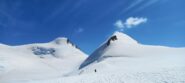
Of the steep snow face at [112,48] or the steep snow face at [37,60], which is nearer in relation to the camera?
the steep snow face at [112,48]

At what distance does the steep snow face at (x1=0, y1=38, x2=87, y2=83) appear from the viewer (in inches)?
4400

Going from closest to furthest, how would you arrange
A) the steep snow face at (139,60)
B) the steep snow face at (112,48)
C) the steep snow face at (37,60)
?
the steep snow face at (139,60) < the steep snow face at (112,48) < the steep snow face at (37,60)

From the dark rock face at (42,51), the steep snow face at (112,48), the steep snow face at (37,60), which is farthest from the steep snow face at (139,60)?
the dark rock face at (42,51)

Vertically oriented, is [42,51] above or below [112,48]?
above

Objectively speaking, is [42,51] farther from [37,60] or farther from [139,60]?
[139,60]

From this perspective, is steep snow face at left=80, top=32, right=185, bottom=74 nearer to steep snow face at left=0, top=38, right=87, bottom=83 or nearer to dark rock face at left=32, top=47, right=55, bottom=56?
steep snow face at left=0, top=38, right=87, bottom=83

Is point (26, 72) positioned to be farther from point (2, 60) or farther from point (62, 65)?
point (62, 65)

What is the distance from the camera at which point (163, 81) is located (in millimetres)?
19750

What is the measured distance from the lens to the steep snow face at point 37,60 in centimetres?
11176

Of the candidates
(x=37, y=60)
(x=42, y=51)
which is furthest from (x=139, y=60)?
(x=42, y=51)

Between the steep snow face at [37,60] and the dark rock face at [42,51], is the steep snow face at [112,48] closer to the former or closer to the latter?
the steep snow face at [37,60]

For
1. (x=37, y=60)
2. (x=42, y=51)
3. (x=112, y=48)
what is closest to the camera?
(x=112, y=48)

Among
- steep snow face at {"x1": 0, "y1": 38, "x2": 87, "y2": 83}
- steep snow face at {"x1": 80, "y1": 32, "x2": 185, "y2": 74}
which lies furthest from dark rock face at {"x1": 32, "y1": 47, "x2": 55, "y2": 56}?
steep snow face at {"x1": 80, "y1": 32, "x2": 185, "y2": 74}

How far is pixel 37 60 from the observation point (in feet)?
513
